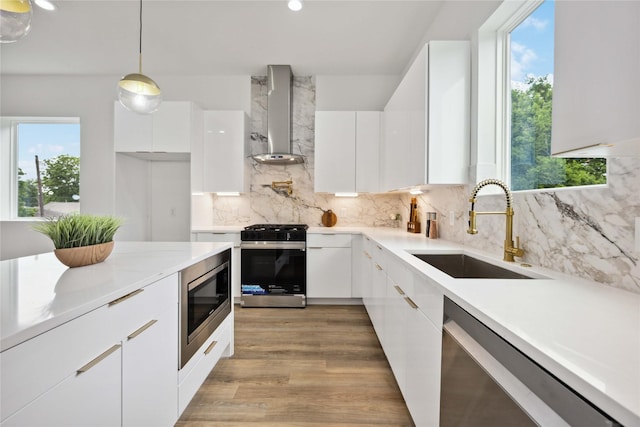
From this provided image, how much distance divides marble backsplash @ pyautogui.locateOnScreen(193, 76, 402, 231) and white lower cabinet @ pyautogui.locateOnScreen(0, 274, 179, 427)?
245 centimetres

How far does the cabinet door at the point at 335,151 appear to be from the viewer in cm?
340

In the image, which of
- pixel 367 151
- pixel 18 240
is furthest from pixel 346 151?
pixel 18 240

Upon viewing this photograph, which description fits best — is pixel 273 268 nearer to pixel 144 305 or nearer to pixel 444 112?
pixel 144 305

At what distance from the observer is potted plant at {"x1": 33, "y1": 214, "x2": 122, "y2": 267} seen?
1.17m

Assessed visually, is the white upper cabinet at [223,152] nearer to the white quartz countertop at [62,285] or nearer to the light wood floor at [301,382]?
the light wood floor at [301,382]

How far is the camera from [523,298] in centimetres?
86

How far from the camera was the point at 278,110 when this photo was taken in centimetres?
349

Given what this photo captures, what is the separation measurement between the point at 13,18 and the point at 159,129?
208cm

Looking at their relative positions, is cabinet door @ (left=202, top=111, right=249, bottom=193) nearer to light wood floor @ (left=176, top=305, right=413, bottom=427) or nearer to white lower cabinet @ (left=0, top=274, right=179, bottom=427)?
light wood floor @ (left=176, top=305, right=413, bottom=427)

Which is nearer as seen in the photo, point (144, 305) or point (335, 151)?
point (144, 305)

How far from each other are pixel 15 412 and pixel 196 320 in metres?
0.97

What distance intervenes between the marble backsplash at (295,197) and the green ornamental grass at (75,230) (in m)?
2.47

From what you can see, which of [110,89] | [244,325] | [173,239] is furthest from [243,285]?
[110,89]

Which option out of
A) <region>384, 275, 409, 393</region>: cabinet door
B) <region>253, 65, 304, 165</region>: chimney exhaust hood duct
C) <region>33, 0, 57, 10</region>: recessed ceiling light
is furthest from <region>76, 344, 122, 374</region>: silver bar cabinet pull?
<region>33, 0, 57, 10</region>: recessed ceiling light
